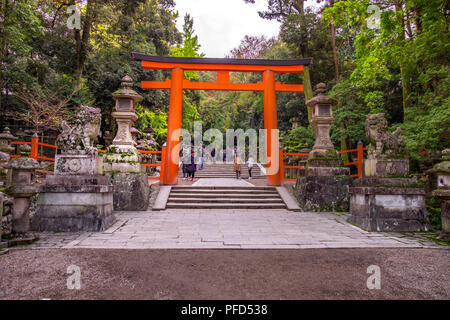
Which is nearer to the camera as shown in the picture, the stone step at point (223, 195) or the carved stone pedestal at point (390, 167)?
the carved stone pedestal at point (390, 167)

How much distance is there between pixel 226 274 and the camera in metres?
2.83

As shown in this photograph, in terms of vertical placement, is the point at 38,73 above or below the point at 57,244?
above

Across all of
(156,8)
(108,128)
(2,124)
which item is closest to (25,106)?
(2,124)

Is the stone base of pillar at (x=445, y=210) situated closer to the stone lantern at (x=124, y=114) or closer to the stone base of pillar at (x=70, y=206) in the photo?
the stone base of pillar at (x=70, y=206)

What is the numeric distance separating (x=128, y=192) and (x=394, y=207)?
6.41m

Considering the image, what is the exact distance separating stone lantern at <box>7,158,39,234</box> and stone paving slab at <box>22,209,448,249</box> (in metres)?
0.42

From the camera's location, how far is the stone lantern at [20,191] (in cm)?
399

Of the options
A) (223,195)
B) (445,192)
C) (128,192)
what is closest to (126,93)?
(128,192)

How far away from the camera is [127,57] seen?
50.1 feet

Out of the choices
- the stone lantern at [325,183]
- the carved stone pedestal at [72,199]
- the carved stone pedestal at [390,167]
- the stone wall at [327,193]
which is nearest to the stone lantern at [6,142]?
the carved stone pedestal at [72,199]

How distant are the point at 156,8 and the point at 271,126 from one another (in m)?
13.3

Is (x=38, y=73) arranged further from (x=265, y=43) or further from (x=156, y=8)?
(x=265, y=43)

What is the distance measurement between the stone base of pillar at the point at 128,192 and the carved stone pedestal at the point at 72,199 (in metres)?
2.17

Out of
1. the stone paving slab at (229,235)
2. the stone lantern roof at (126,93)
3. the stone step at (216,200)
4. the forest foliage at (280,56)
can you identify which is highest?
the forest foliage at (280,56)
